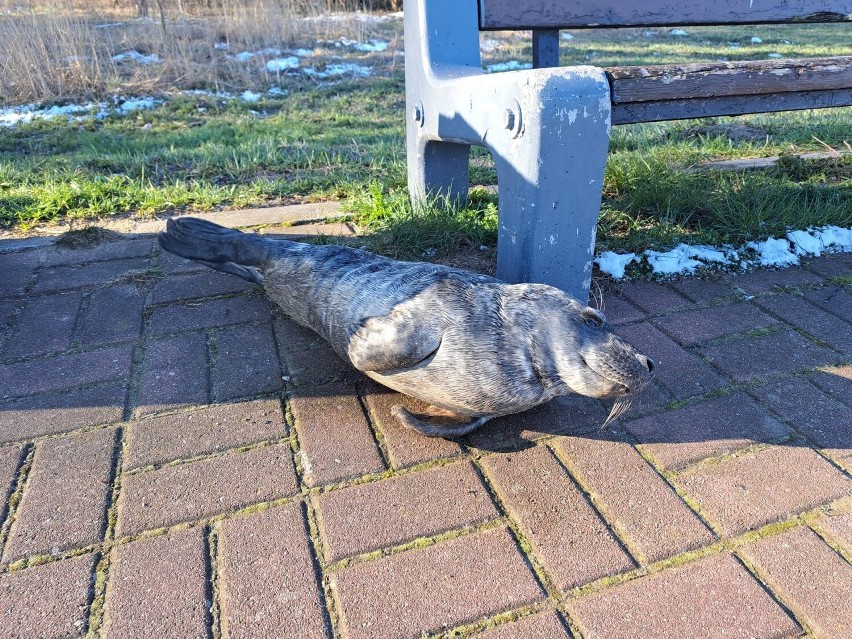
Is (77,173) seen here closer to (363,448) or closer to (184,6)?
(363,448)

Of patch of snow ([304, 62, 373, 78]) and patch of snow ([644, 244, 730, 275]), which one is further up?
patch of snow ([304, 62, 373, 78])

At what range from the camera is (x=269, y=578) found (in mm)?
1688

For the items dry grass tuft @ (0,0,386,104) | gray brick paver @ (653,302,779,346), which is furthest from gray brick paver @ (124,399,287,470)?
dry grass tuft @ (0,0,386,104)

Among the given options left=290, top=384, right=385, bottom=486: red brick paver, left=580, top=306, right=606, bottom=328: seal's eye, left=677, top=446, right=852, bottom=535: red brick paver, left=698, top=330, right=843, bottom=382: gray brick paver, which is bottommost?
left=677, top=446, right=852, bottom=535: red brick paver

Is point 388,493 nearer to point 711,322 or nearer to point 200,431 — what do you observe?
point 200,431

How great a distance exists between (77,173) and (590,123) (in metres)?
3.67

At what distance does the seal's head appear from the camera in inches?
77.2

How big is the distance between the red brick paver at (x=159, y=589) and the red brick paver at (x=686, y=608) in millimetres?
972

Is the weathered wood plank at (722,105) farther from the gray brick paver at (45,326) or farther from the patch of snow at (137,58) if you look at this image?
the patch of snow at (137,58)

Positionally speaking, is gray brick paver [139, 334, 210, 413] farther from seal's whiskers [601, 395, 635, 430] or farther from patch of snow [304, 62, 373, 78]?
patch of snow [304, 62, 373, 78]

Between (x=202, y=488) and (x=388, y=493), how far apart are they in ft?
1.91

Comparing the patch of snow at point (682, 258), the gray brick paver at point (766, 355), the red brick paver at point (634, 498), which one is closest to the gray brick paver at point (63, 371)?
the red brick paver at point (634, 498)

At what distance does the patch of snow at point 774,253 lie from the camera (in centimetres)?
340

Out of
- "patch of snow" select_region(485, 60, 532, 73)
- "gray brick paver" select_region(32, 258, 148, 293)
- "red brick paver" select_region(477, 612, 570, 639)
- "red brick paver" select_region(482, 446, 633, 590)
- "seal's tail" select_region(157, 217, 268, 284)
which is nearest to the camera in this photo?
"red brick paver" select_region(477, 612, 570, 639)
